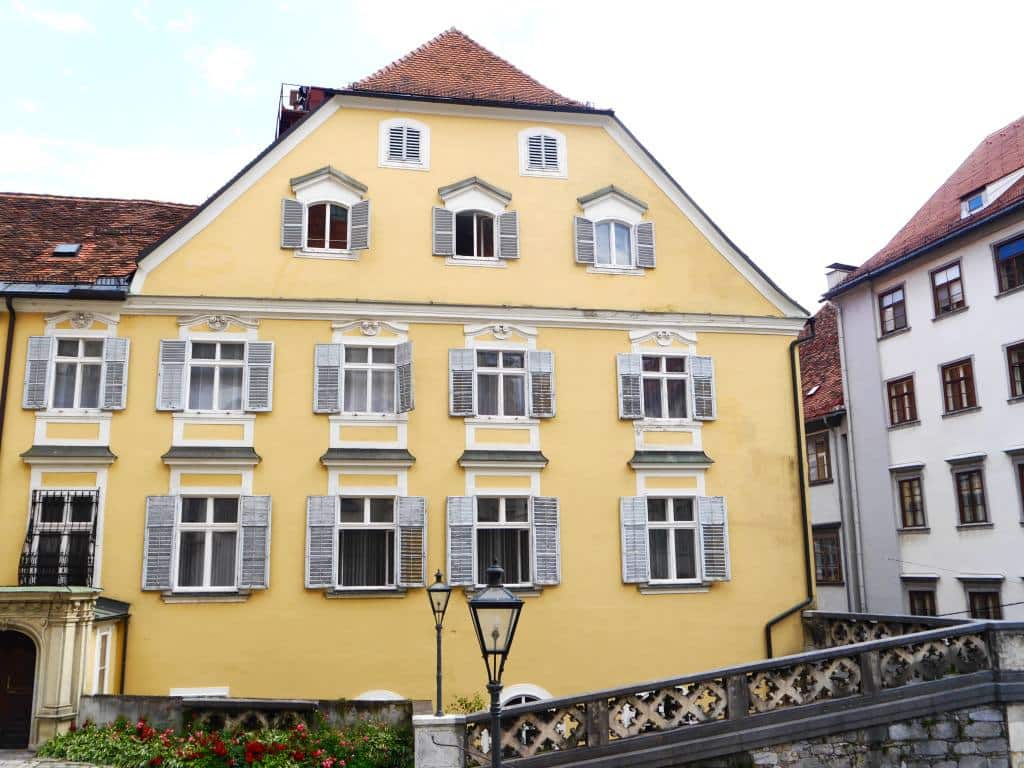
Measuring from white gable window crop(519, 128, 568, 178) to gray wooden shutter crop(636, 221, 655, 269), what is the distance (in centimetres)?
193

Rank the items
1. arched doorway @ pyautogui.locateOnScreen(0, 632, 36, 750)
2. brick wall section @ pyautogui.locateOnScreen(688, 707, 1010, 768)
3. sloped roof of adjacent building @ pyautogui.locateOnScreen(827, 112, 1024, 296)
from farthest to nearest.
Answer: sloped roof of adjacent building @ pyautogui.locateOnScreen(827, 112, 1024, 296)
arched doorway @ pyautogui.locateOnScreen(0, 632, 36, 750)
brick wall section @ pyautogui.locateOnScreen(688, 707, 1010, 768)

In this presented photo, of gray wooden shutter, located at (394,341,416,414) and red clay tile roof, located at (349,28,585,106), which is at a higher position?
red clay tile roof, located at (349,28,585,106)

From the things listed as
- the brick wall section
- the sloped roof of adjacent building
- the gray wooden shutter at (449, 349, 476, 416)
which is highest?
the sloped roof of adjacent building

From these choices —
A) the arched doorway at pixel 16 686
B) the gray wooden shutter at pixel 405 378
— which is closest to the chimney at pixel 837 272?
the gray wooden shutter at pixel 405 378

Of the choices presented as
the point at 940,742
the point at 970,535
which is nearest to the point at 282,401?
the point at 940,742

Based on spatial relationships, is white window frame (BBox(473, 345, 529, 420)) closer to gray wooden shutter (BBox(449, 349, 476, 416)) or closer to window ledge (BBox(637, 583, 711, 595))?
gray wooden shutter (BBox(449, 349, 476, 416))

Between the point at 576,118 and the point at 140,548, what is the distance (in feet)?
39.0

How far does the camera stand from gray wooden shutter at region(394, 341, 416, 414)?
57.0 feet

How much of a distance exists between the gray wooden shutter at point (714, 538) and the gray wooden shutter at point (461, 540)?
4.45 metres

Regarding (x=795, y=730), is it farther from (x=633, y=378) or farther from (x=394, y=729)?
(x=633, y=378)

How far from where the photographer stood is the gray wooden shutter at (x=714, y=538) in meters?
18.1

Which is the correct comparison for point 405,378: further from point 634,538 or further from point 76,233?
point 76,233

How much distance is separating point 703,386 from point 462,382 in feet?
15.9

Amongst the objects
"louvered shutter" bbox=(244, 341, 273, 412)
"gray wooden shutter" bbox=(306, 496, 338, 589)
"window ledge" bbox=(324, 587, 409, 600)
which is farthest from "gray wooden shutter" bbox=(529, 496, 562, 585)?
"louvered shutter" bbox=(244, 341, 273, 412)
